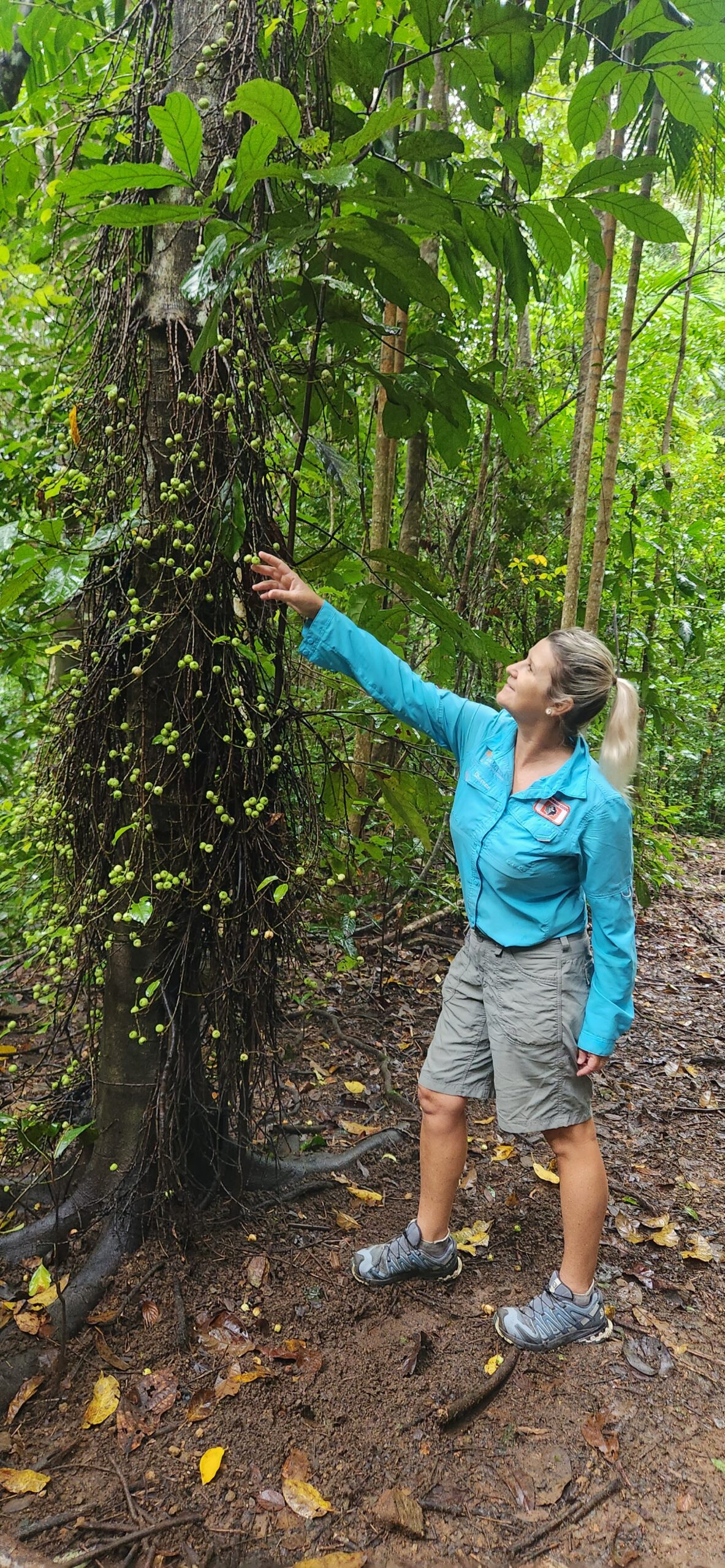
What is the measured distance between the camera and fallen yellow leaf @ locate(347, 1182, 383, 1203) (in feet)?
8.34

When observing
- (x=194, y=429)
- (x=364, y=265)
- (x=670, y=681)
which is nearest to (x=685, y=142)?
(x=364, y=265)

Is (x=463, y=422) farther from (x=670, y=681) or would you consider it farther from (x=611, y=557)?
(x=670, y=681)

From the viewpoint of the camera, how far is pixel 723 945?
605 centimetres

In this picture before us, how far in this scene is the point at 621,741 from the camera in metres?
2.16

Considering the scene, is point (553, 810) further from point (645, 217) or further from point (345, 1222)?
point (345, 1222)

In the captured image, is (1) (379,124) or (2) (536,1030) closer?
(1) (379,124)

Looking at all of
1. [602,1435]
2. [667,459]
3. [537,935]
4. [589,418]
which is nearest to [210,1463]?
[602,1435]

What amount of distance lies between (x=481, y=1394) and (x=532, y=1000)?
35.6 inches

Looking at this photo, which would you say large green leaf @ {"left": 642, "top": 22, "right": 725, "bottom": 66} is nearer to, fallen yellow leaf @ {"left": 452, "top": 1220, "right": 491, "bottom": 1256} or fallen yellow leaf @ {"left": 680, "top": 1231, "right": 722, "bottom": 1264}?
fallen yellow leaf @ {"left": 452, "top": 1220, "right": 491, "bottom": 1256}

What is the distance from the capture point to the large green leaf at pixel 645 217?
1.68m

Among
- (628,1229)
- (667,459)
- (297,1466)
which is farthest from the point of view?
(667,459)

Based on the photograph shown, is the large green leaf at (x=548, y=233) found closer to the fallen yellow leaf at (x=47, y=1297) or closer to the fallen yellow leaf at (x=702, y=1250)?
the fallen yellow leaf at (x=47, y=1297)

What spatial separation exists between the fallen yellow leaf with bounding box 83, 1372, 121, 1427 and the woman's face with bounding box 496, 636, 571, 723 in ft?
5.89

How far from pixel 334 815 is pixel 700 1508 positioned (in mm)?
1694
